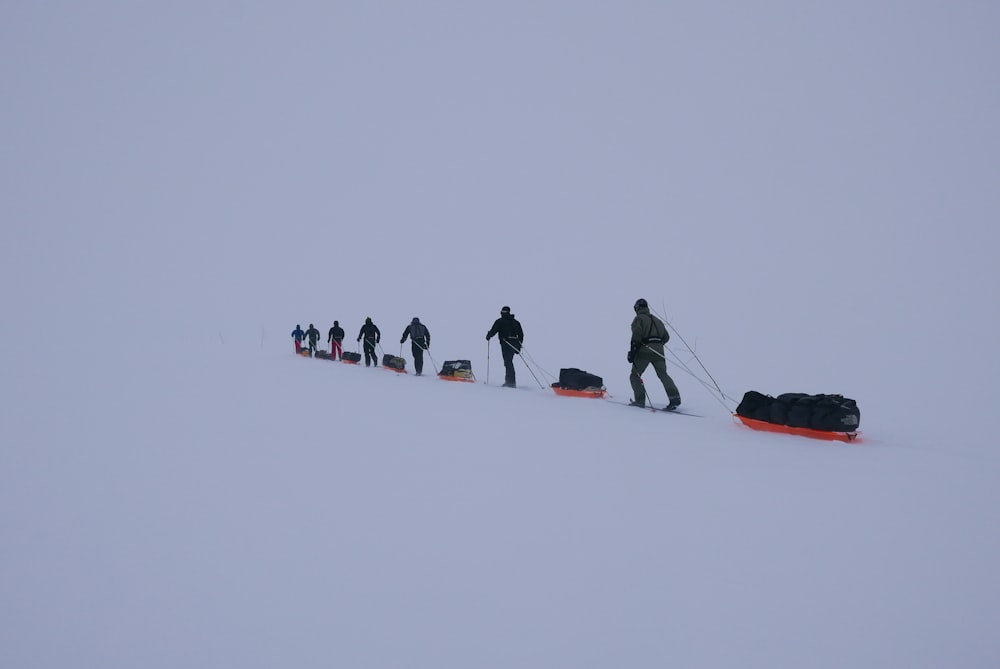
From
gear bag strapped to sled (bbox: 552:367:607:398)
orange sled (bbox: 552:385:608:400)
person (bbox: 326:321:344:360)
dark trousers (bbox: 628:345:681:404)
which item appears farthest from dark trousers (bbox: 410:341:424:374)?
dark trousers (bbox: 628:345:681:404)

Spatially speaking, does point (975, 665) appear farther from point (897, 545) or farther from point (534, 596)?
point (534, 596)

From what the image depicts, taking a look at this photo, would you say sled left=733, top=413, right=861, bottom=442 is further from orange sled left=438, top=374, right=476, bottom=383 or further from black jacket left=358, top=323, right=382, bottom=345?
black jacket left=358, top=323, right=382, bottom=345

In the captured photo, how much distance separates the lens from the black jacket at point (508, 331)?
1355cm

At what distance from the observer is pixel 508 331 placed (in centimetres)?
1359

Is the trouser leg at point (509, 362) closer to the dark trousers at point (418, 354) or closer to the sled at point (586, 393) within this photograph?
the sled at point (586, 393)

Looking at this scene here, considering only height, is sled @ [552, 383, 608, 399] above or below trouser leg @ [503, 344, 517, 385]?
below

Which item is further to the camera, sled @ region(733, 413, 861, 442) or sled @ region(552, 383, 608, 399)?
sled @ region(552, 383, 608, 399)

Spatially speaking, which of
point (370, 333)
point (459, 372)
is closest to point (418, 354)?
point (459, 372)

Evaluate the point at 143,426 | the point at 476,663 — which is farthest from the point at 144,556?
the point at 143,426

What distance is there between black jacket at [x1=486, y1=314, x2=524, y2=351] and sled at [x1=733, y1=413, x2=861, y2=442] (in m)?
6.45

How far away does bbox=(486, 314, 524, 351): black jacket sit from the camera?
1355 cm

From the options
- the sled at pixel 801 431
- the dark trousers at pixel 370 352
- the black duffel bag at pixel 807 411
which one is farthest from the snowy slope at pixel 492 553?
the dark trousers at pixel 370 352

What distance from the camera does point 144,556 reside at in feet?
12.2

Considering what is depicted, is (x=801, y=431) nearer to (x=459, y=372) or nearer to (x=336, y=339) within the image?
(x=459, y=372)
